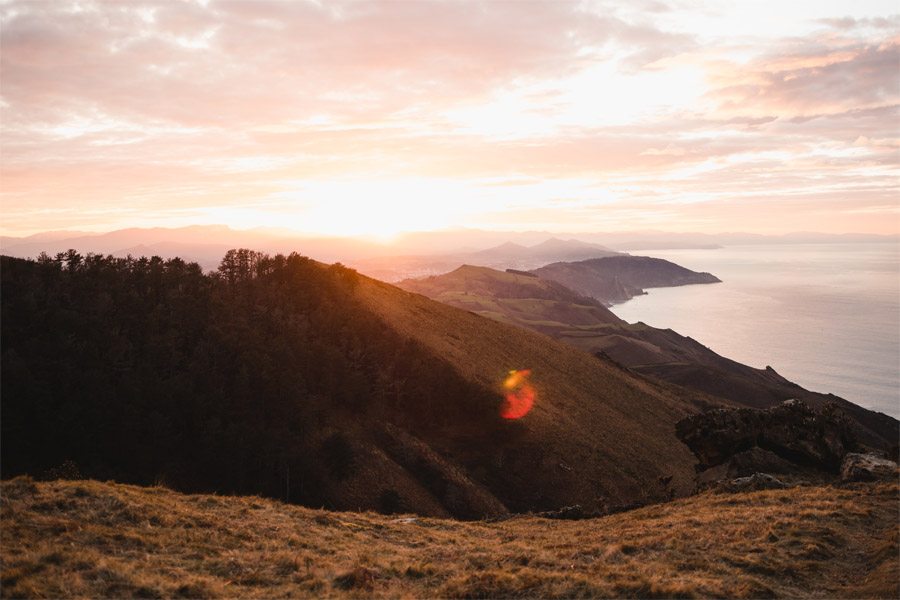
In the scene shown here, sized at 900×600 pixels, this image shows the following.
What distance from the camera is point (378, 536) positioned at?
2223 centimetres

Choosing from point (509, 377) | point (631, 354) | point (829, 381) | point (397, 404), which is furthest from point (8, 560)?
point (829, 381)

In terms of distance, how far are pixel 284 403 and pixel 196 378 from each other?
7.46m

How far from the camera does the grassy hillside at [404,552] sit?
49.2 feet

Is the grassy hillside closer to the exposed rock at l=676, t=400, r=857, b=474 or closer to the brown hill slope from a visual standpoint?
the exposed rock at l=676, t=400, r=857, b=474

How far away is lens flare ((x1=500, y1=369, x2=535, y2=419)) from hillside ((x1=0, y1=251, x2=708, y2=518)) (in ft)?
2.78

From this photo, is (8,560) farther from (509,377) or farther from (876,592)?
(509,377)

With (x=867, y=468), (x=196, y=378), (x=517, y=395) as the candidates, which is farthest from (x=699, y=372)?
(x=196, y=378)

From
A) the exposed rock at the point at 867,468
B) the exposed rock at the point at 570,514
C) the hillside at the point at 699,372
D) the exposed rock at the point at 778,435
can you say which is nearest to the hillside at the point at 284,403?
the exposed rock at the point at 570,514

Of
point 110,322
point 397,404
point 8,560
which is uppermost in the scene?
point 110,322

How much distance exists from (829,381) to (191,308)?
657ft

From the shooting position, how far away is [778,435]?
34.2 m

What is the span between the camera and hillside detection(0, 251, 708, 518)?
1522 inches

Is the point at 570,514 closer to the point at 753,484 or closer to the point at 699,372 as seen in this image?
the point at 753,484

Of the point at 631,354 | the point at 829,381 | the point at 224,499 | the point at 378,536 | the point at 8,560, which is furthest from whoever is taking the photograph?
the point at 829,381
